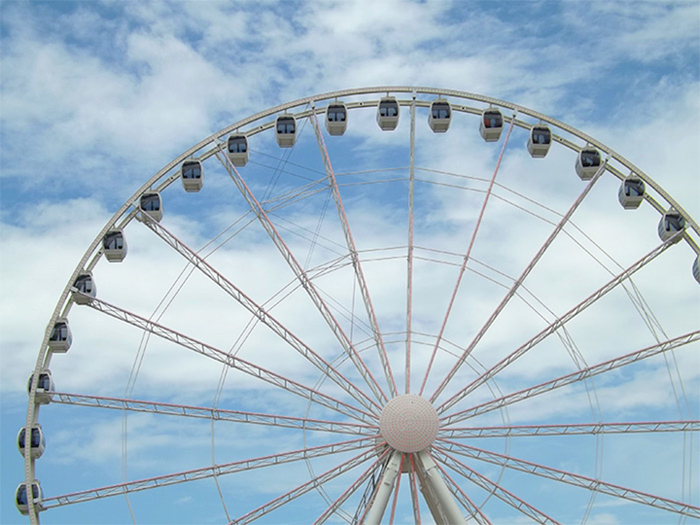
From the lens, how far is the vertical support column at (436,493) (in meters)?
35.7

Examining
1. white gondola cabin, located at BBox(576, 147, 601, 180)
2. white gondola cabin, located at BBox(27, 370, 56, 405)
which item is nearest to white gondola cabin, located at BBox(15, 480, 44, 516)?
white gondola cabin, located at BBox(27, 370, 56, 405)

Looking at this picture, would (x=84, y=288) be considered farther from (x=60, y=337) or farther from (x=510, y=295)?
(x=510, y=295)

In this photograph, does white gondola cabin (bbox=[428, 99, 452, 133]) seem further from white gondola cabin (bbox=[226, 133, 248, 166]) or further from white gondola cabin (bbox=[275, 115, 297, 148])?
white gondola cabin (bbox=[226, 133, 248, 166])

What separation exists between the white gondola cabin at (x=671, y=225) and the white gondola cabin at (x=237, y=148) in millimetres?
15758

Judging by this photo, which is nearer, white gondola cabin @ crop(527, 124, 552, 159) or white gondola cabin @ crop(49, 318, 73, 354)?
white gondola cabin @ crop(49, 318, 73, 354)

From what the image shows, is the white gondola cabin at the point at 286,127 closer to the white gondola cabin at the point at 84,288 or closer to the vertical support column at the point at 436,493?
the white gondola cabin at the point at 84,288

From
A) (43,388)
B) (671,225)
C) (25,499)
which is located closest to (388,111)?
(671,225)

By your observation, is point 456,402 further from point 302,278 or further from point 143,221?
point 143,221

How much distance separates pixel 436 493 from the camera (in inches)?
1421

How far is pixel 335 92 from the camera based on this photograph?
41906 millimetres

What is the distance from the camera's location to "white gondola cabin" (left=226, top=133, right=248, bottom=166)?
41688mm

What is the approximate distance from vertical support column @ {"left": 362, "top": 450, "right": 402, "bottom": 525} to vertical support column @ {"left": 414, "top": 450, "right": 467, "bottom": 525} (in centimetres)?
74

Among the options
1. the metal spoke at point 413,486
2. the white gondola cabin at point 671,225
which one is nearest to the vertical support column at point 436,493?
the metal spoke at point 413,486

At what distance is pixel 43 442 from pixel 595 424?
1930cm
